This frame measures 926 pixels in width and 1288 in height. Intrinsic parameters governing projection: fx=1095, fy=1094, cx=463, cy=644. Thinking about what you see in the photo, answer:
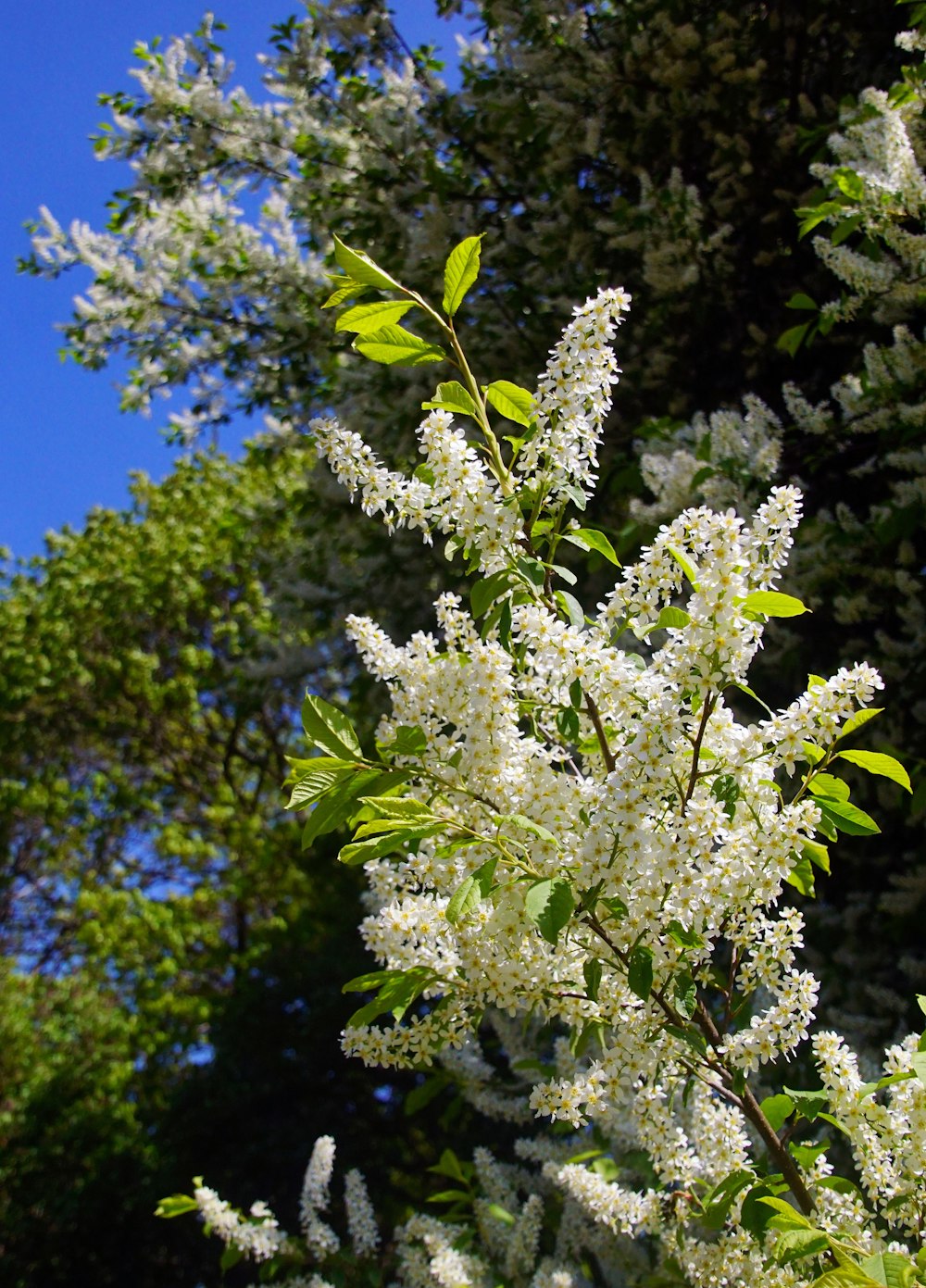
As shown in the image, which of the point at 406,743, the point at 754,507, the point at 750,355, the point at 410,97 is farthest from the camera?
the point at 410,97

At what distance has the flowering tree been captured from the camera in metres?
1.32

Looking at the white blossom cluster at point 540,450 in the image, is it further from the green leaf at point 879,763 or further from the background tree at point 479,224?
Answer: the background tree at point 479,224

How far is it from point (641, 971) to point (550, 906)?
15 centimetres

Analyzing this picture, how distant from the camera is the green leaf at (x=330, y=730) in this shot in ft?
4.81

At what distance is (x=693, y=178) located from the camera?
4.43m

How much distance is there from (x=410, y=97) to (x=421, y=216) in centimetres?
72

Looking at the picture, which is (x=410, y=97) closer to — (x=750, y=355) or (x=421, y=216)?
(x=421, y=216)

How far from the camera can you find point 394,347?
1.46 m

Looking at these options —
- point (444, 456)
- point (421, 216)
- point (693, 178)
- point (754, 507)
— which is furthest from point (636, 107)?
point (444, 456)

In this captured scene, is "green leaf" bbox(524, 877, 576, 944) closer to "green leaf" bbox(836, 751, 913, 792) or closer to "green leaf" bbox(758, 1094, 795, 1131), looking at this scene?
"green leaf" bbox(836, 751, 913, 792)

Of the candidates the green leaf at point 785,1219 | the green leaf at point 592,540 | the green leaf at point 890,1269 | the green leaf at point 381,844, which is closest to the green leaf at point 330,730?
the green leaf at point 381,844

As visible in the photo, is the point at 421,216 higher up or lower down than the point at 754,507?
higher up

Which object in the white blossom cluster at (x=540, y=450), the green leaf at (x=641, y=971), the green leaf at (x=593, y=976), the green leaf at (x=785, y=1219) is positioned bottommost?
the green leaf at (x=785, y=1219)

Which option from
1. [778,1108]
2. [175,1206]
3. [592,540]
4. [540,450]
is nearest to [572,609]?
[592,540]
